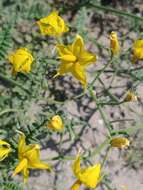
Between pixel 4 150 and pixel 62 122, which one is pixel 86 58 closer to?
pixel 62 122

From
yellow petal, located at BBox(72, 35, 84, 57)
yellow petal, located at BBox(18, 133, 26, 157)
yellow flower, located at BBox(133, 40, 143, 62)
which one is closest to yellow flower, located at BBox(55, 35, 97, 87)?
yellow petal, located at BBox(72, 35, 84, 57)

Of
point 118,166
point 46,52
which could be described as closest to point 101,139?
point 118,166

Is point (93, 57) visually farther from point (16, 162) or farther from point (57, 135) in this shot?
point (57, 135)

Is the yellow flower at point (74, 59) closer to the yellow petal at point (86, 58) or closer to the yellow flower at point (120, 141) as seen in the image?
the yellow petal at point (86, 58)

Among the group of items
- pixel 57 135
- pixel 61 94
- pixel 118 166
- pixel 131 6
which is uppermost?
pixel 131 6

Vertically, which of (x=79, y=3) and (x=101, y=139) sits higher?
(x=79, y=3)

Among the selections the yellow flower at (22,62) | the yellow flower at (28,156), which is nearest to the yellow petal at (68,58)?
the yellow flower at (22,62)
